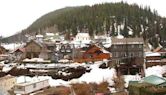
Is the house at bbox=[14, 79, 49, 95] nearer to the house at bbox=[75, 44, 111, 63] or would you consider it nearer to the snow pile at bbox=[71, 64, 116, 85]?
the snow pile at bbox=[71, 64, 116, 85]

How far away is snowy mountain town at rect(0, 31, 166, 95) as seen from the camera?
23953 millimetres

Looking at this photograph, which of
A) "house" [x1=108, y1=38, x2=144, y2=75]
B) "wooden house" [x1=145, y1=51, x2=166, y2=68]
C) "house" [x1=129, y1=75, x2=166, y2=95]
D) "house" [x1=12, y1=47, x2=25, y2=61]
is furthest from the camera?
"house" [x1=12, y1=47, x2=25, y2=61]

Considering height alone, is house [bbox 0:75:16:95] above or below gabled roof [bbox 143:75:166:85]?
below

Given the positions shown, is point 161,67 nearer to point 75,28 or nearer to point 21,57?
point 21,57

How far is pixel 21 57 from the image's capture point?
47.1 meters

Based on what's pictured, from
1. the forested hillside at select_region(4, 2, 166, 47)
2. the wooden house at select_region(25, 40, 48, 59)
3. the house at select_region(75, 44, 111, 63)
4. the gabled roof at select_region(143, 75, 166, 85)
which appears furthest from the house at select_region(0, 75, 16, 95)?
the forested hillside at select_region(4, 2, 166, 47)

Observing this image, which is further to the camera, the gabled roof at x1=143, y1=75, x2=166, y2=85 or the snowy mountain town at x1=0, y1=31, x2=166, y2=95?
the snowy mountain town at x1=0, y1=31, x2=166, y2=95

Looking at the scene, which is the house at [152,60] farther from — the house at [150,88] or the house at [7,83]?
the house at [7,83]

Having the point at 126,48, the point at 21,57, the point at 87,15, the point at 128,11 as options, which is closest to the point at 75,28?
the point at 87,15

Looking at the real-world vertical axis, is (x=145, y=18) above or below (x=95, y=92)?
above

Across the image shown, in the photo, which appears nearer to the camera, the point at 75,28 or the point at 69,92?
the point at 69,92

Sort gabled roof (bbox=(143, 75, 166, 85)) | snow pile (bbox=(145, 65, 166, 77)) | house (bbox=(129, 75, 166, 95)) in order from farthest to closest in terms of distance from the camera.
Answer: snow pile (bbox=(145, 65, 166, 77)) → gabled roof (bbox=(143, 75, 166, 85)) → house (bbox=(129, 75, 166, 95))

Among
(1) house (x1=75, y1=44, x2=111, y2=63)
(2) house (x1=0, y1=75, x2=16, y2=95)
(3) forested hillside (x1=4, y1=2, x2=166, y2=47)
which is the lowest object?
(2) house (x1=0, y1=75, x2=16, y2=95)

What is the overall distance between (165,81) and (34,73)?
16.1 m
